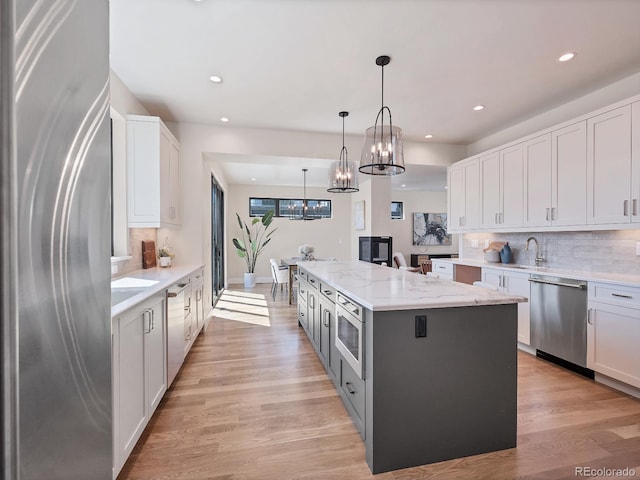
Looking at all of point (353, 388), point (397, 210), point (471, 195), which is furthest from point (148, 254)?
point (397, 210)

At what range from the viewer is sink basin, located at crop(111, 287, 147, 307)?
5.48ft

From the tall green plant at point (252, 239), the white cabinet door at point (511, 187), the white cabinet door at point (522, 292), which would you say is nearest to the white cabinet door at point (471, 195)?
the white cabinet door at point (511, 187)

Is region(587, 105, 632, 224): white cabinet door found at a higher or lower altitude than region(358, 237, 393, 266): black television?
higher

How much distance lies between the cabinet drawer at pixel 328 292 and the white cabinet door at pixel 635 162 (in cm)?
260

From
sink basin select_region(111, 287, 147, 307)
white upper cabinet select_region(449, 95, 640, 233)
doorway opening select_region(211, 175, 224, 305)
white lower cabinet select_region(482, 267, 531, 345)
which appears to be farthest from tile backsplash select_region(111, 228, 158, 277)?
white upper cabinet select_region(449, 95, 640, 233)

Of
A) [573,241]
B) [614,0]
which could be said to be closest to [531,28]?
[614,0]

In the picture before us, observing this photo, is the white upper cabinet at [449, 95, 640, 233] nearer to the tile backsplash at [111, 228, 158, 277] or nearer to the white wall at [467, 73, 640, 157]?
the white wall at [467, 73, 640, 157]

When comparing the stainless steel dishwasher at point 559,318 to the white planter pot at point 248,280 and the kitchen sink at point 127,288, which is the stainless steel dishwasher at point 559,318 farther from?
the white planter pot at point 248,280

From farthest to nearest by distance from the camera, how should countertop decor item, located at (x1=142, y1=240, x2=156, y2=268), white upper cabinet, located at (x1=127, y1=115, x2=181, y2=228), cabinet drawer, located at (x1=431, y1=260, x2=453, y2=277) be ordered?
cabinet drawer, located at (x1=431, y1=260, x2=453, y2=277), countertop decor item, located at (x1=142, y1=240, x2=156, y2=268), white upper cabinet, located at (x1=127, y1=115, x2=181, y2=228)

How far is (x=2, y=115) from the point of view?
1.32ft

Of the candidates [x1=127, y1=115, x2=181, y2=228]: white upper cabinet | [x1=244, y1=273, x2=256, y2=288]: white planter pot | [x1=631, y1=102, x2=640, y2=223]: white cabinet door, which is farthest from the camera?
[x1=244, y1=273, x2=256, y2=288]: white planter pot

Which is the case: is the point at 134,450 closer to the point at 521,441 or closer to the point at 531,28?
the point at 521,441

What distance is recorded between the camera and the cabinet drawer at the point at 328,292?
7.36 feet

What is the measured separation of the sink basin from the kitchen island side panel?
4.75ft
